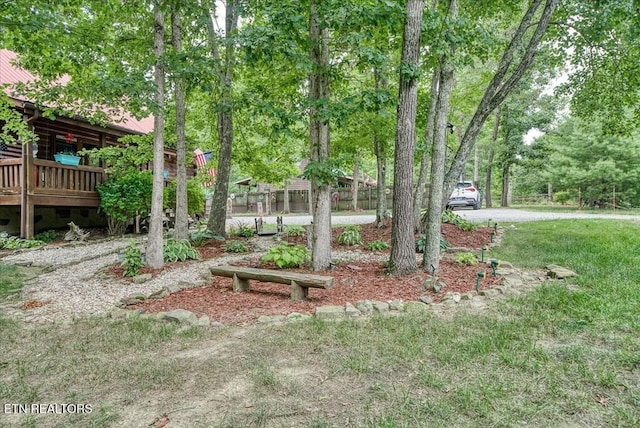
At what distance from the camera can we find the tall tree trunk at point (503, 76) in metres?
6.64

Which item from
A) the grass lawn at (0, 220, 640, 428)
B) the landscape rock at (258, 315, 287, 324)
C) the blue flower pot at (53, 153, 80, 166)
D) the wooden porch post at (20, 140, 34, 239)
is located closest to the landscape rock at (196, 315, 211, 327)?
the grass lawn at (0, 220, 640, 428)

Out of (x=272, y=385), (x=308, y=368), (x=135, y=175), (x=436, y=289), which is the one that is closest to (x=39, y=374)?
(x=272, y=385)

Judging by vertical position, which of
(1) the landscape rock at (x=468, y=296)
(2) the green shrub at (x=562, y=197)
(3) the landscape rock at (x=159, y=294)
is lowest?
(3) the landscape rock at (x=159, y=294)

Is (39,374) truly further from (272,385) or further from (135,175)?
(135,175)

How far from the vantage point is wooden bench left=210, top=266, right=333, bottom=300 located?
Result: 4.25m

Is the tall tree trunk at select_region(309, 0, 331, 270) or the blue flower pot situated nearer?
the tall tree trunk at select_region(309, 0, 331, 270)

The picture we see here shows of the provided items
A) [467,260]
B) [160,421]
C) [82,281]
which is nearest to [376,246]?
[467,260]

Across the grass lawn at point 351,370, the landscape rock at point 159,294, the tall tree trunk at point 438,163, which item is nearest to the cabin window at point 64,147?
the landscape rock at point 159,294

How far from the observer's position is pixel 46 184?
9.16 meters

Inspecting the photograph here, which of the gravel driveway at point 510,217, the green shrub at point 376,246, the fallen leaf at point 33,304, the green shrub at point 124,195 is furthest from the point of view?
the gravel driveway at point 510,217

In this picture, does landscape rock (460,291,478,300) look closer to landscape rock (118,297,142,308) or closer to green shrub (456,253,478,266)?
green shrub (456,253,478,266)

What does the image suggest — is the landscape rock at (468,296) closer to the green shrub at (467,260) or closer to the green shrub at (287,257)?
the green shrub at (467,260)

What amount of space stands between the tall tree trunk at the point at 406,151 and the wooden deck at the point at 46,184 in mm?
8559

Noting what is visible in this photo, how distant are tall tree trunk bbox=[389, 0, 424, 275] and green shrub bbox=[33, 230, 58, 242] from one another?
9110 mm
